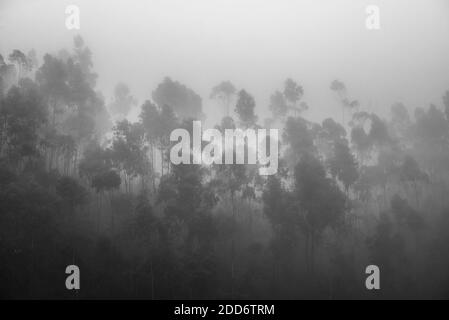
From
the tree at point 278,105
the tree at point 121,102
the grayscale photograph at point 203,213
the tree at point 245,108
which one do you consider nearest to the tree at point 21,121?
the grayscale photograph at point 203,213

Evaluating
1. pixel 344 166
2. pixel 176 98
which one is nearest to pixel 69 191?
pixel 176 98

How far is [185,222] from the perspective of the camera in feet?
106

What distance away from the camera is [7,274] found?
26.9 meters

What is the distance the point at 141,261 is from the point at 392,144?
42.5 metres

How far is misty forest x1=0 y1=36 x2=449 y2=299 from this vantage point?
94.0ft

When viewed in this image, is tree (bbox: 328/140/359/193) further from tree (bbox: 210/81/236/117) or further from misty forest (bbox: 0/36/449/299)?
tree (bbox: 210/81/236/117)

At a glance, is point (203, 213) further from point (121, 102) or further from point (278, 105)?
point (121, 102)

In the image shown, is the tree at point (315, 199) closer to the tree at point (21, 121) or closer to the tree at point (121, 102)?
the tree at point (21, 121)

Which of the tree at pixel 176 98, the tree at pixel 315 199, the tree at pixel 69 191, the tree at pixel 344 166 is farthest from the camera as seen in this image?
the tree at pixel 176 98

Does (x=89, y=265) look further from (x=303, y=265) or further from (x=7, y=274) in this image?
(x=303, y=265)

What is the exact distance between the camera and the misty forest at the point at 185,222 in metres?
28.6

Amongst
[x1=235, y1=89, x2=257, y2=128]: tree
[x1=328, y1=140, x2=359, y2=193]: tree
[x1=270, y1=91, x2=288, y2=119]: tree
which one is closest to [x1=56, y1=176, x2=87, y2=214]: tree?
[x1=235, y1=89, x2=257, y2=128]: tree
